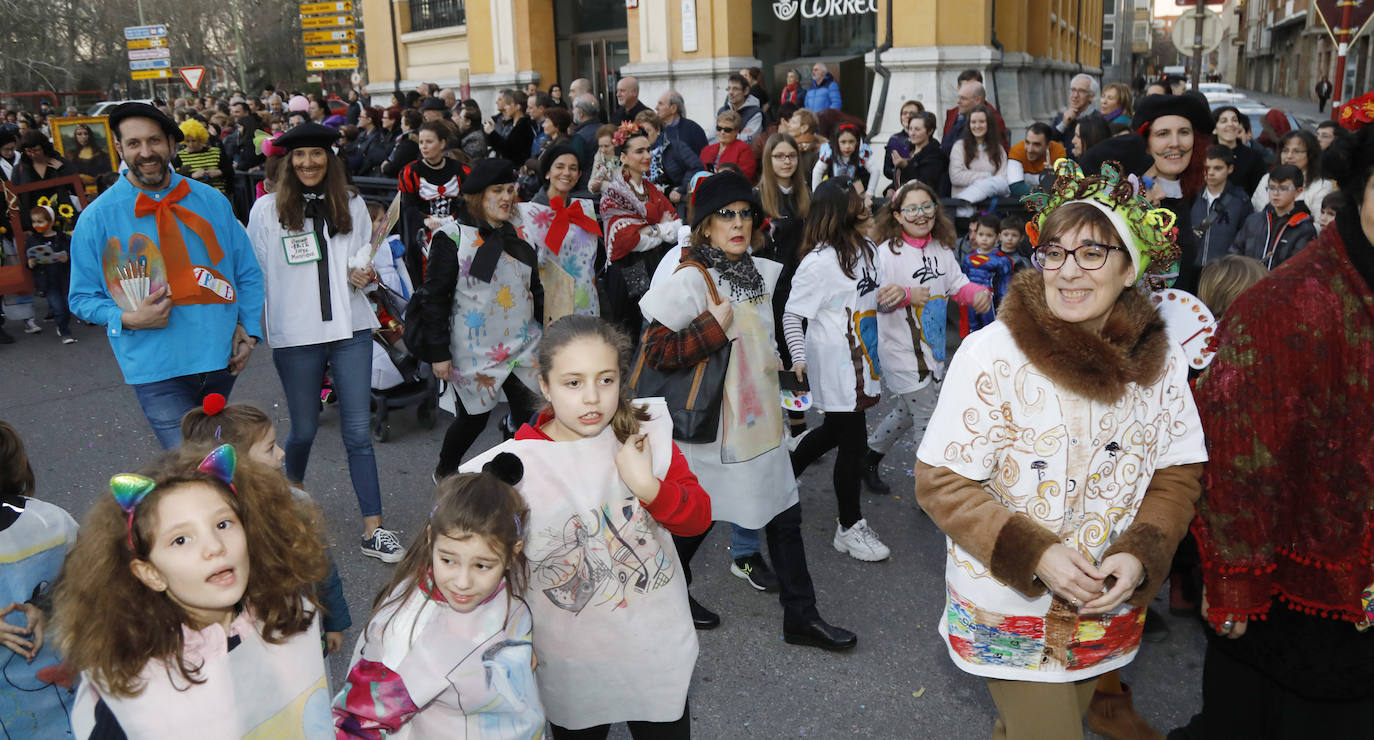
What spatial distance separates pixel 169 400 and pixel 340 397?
82cm

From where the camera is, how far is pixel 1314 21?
5738 cm

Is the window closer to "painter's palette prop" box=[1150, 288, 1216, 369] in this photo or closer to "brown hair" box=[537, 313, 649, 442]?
"painter's palette prop" box=[1150, 288, 1216, 369]

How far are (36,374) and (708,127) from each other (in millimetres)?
10242

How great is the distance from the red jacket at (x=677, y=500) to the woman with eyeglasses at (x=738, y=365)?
1093mm

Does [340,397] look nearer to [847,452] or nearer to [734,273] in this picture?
[734,273]

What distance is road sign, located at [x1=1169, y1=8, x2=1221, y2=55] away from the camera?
1073 cm

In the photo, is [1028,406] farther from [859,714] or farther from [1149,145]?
[1149,145]

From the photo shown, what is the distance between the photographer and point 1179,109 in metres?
4.07

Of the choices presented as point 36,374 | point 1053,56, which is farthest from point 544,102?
point 1053,56

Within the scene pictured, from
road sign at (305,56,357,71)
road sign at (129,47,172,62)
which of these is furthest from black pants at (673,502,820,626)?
road sign at (305,56,357,71)

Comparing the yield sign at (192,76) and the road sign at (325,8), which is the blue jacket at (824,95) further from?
the road sign at (325,8)

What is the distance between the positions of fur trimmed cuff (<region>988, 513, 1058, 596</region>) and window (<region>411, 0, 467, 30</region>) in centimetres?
2208

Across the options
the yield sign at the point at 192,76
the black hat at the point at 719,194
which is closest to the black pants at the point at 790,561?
the black hat at the point at 719,194

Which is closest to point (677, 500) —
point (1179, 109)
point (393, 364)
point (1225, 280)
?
point (1225, 280)
